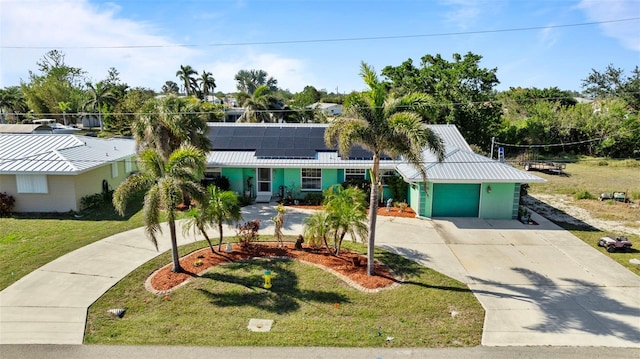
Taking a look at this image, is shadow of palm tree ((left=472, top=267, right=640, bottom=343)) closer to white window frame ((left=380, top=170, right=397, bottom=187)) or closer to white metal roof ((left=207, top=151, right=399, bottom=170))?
white window frame ((left=380, top=170, right=397, bottom=187))

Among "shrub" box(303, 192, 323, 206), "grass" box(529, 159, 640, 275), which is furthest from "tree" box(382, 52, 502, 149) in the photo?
"shrub" box(303, 192, 323, 206)

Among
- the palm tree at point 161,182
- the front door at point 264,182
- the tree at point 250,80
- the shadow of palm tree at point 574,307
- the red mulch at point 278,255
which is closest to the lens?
the shadow of palm tree at point 574,307

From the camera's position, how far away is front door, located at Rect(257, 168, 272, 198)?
72.3ft

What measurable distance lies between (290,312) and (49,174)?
1463cm

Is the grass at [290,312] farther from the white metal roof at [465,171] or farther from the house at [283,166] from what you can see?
the house at [283,166]

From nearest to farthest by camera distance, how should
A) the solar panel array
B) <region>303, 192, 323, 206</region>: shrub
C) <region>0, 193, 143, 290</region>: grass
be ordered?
<region>0, 193, 143, 290</region>: grass
<region>303, 192, 323, 206</region>: shrub
the solar panel array

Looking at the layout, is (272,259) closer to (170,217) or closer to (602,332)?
(170,217)

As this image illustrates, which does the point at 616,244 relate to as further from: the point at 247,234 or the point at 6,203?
the point at 6,203

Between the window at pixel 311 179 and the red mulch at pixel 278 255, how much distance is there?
7.40m

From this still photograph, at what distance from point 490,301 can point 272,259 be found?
6.80 meters

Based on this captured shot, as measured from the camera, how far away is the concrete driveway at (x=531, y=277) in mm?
9352

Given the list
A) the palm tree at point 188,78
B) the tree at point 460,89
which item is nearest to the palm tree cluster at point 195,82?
the palm tree at point 188,78

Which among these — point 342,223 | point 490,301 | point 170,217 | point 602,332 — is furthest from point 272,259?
point 602,332

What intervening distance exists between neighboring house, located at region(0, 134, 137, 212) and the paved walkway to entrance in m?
5.24
